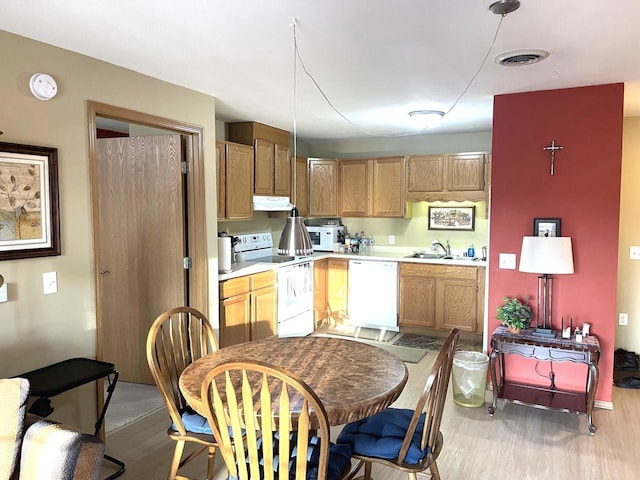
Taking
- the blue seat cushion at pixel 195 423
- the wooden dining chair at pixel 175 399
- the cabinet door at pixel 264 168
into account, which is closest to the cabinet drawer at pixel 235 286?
→ the cabinet door at pixel 264 168

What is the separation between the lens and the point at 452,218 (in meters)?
5.59

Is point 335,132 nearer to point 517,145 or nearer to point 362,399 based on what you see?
point 517,145

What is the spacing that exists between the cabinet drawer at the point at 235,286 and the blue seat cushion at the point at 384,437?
79.0 inches

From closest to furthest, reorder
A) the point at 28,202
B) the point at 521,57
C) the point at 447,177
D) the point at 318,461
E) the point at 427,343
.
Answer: the point at 318,461 → the point at 28,202 → the point at 521,57 → the point at 427,343 → the point at 447,177

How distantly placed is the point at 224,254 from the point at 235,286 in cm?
29

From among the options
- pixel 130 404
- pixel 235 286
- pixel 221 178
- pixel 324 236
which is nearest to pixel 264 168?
pixel 221 178

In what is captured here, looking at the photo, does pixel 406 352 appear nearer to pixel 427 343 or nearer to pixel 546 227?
pixel 427 343

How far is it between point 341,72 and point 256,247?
2.67 meters

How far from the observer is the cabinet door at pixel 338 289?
5680 millimetres

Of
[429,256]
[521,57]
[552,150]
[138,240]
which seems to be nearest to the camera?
[521,57]

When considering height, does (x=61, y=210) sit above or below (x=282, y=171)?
below

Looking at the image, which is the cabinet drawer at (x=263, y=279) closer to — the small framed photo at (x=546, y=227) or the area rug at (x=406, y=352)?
the area rug at (x=406, y=352)

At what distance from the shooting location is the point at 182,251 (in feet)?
11.9

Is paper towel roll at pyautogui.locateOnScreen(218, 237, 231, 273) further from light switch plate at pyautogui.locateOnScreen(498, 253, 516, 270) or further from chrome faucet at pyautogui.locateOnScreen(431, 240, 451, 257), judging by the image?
chrome faucet at pyautogui.locateOnScreen(431, 240, 451, 257)
